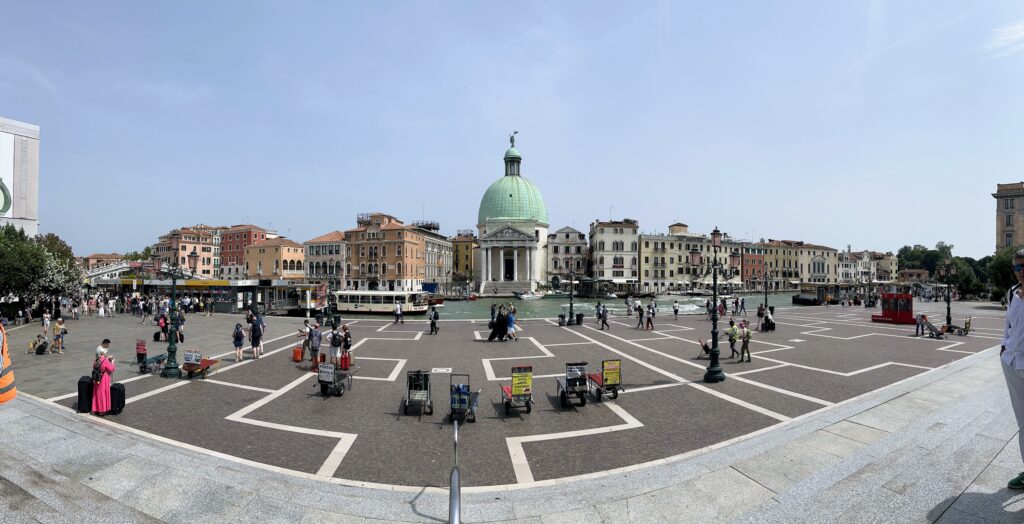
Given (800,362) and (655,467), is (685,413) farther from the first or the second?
(800,362)

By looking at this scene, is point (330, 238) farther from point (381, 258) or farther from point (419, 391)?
point (419, 391)

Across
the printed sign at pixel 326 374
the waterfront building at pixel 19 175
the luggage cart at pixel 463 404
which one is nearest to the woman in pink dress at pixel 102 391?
the printed sign at pixel 326 374

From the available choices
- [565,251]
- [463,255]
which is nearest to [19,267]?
[565,251]

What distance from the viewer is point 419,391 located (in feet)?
34.7

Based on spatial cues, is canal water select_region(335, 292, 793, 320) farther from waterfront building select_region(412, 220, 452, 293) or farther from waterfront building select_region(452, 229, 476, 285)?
waterfront building select_region(452, 229, 476, 285)

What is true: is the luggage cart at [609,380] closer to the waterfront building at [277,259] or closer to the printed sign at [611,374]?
the printed sign at [611,374]

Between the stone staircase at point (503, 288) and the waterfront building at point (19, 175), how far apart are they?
65.7 meters

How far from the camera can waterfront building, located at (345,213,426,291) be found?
7631cm

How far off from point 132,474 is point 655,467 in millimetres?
8144

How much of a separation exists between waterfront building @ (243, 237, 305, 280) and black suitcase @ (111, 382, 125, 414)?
79.4 m

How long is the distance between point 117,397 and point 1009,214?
341 ft

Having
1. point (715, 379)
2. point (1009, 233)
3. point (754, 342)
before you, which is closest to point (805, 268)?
point (1009, 233)

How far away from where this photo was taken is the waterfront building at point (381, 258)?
76312mm

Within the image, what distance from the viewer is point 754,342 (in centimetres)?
2169
